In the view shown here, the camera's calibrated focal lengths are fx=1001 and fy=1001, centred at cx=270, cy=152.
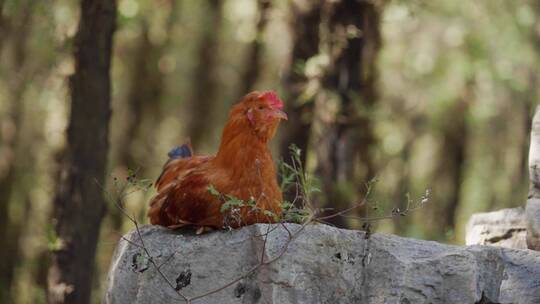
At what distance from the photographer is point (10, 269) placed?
17.5 m

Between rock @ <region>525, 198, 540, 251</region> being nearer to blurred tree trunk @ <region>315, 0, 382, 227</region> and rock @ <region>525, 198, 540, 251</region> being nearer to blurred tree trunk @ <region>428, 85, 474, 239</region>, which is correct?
blurred tree trunk @ <region>315, 0, 382, 227</region>

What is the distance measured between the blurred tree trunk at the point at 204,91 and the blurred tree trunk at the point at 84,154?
14.5m

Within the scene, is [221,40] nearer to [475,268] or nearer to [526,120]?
[526,120]

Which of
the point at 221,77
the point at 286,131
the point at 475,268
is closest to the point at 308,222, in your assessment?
the point at 475,268

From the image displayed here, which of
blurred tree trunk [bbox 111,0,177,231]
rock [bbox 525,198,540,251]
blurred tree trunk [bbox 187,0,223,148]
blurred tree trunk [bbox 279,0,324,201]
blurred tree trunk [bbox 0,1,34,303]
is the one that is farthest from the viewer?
blurred tree trunk [bbox 187,0,223,148]

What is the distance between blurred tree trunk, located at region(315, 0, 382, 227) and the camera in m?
11.3

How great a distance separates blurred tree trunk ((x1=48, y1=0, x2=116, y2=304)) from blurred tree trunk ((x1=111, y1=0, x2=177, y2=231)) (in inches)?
520

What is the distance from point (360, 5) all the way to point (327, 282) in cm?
623

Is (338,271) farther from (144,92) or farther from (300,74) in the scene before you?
(144,92)

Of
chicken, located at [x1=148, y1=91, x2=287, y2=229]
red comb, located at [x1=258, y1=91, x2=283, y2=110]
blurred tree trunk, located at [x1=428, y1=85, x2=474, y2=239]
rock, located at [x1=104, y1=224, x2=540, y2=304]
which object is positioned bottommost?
blurred tree trunk, located at [x1=428, y1=85, x2=474, y2=239]

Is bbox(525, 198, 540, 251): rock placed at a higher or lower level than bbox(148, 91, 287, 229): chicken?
lower

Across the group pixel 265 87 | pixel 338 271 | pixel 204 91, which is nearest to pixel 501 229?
pixel 338 271

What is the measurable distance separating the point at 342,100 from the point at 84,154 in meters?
3.80

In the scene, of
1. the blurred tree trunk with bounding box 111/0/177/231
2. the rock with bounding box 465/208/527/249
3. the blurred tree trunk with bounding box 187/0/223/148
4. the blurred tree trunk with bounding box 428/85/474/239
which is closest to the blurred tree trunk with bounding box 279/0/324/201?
the rock with bounding box 465/208/527/249
